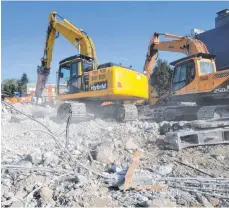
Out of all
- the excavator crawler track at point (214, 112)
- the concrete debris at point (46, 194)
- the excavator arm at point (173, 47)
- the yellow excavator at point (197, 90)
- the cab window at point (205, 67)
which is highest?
the excavator arm at point (173, 47)

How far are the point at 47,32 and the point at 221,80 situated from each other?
24.8 feet

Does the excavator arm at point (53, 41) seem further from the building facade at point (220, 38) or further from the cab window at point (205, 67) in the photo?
the building facade at point (220, 38)

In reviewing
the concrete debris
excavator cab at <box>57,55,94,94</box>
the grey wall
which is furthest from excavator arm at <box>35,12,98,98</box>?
the grey wall

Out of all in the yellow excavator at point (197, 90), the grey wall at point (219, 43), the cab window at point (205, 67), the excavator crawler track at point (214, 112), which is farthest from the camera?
the grey wall at point (219, 43)

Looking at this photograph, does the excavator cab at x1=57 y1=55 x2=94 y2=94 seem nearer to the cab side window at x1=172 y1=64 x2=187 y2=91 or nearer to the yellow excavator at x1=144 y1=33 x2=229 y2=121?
the yellow excavator at x1=144 y1=33 x2=229 y2=121

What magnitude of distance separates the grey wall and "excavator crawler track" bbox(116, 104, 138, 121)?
11997 millimetres

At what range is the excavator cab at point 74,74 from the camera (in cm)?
970

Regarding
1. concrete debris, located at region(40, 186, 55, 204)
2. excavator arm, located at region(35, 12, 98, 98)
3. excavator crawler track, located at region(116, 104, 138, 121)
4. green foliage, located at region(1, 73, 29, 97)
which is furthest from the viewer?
green foliage, located at region(1, 73, 29, 97)

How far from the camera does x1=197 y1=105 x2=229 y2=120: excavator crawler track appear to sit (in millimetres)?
8459

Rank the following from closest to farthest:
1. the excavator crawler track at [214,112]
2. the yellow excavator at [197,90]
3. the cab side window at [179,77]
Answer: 1. the excavator crawler track at [214,112]
2. the yellow excavator at [197,90]
3. the cab side window at [179,77]

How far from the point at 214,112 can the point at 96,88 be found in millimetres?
3683

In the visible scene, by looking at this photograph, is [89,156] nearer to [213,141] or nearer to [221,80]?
[213,141]

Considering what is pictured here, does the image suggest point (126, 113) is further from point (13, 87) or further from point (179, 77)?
point (13, 87)

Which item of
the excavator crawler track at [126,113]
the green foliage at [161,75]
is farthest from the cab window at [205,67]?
the green foliage at [161,75]
